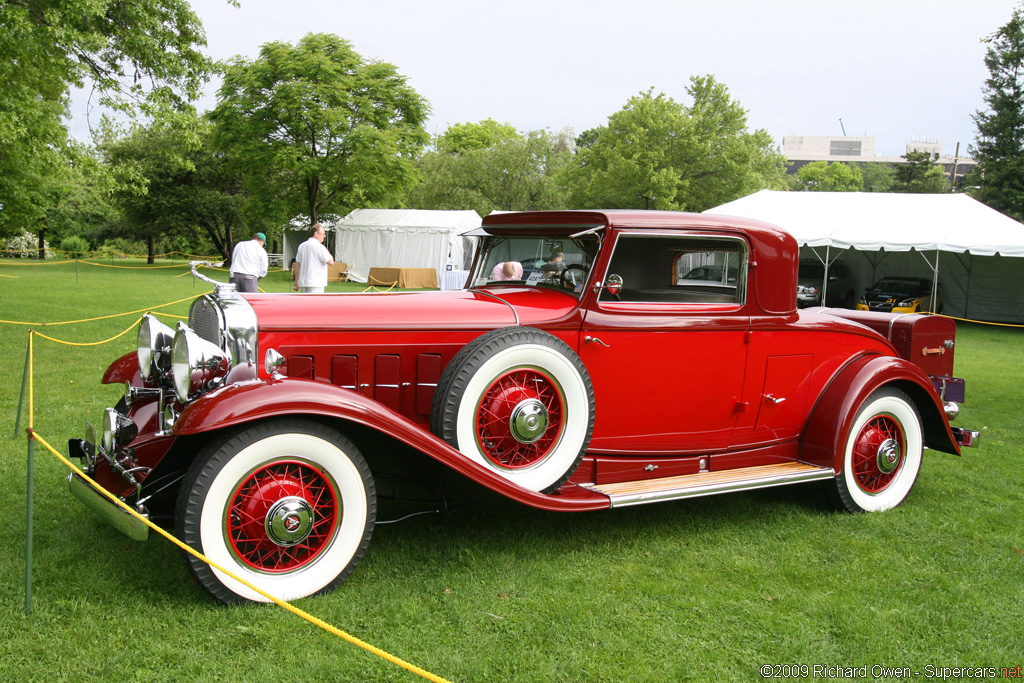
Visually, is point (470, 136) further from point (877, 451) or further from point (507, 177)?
point (877, 451)

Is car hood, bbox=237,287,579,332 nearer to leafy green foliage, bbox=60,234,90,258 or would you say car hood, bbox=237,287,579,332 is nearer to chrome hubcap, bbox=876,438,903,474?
chrome hubcap, bbox=876,438,903,474

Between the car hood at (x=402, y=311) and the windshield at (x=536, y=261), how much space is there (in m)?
0.15

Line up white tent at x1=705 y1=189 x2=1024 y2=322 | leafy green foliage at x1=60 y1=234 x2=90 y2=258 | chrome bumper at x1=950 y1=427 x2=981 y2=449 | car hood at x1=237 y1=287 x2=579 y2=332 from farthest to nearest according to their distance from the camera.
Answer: leafy green foliage at x1=60 y1=234 x2=90 y2=258
white tent at x1=705 y1=189 x2=1024 y2=322
chrome bumper at x1=950 y1=427 x2=981 y2=449
car hood at x1=237 y1=287 x2=579 y2=332

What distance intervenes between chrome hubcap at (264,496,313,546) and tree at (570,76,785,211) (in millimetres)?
33637

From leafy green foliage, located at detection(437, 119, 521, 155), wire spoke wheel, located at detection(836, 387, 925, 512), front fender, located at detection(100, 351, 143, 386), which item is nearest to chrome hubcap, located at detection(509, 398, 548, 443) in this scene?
wire spoke wheel, located at detection(836, 387, 925, 512)

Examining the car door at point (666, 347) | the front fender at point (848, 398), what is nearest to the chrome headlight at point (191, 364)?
the car door at point (666, 347)

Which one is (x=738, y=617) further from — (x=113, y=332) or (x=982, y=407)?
(x=113, y=332)

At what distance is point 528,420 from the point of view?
391cm

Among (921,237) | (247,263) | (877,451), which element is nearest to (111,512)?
(877,451)

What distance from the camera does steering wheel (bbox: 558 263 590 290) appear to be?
4426 mm

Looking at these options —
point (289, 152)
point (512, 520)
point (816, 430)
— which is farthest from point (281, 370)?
point (289, 152)

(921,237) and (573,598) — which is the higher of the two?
(921,237)

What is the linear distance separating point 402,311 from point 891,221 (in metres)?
17.4

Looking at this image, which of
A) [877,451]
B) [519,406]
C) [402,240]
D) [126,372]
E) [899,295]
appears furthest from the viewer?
[402,240]
